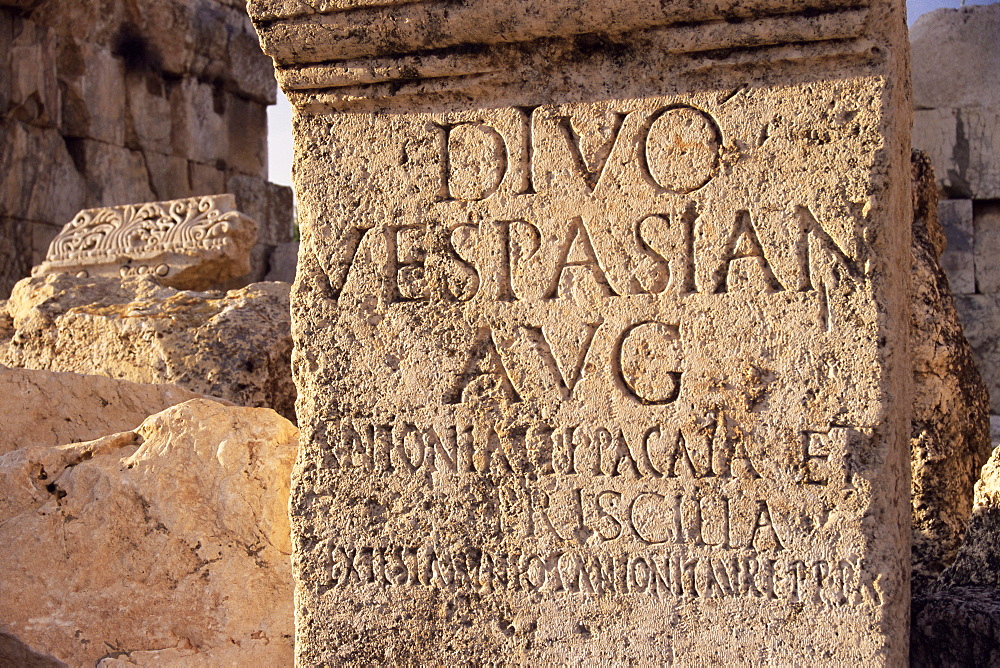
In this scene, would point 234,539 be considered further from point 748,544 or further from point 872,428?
point 872,428

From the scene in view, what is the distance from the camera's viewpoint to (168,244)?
6758mm

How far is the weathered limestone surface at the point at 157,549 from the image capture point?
2465mm

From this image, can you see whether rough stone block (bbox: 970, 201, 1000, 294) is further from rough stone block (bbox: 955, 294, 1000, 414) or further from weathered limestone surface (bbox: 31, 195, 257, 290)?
weathered limestone surface (bbox: 31, 195, 257, 290)

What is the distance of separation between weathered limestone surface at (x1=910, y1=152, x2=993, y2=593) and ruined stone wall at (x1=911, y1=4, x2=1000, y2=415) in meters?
6.16

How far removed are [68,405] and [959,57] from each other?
25.4 ft

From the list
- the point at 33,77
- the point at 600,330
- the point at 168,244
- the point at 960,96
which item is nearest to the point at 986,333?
the point at 960,96

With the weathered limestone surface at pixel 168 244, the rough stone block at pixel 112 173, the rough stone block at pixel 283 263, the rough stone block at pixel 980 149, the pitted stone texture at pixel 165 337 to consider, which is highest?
the rough stone block at pixel 112 173

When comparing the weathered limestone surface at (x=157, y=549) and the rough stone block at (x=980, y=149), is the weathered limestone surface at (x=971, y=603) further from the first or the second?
the rough stone block at (x=980, y=149)

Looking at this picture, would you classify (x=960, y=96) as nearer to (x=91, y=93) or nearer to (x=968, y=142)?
(x=968, y=142)

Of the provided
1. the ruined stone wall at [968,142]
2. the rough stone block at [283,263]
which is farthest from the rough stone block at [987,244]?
the rough stone block at [283,263]

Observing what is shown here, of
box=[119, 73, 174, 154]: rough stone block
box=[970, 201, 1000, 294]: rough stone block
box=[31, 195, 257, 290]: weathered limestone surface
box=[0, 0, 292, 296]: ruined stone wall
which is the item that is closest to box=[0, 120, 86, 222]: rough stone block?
box=[0, 0, 292, 296]: ruined stone wall

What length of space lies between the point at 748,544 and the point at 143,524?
1.38 m

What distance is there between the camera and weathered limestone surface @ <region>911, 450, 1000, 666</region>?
228 centimetres

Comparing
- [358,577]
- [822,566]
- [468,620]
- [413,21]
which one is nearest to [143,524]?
[358,577]
